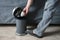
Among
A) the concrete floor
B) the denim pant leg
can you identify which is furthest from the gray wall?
the denim pant leg

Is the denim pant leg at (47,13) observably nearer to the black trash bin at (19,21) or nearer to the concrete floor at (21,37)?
the concrete floor at (21,37)

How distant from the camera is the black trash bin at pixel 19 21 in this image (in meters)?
A: 2.11

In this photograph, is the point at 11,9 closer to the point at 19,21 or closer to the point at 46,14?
the point at 19,21

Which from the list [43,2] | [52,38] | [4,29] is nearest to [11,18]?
[4,29]

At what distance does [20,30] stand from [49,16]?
0.46 metres

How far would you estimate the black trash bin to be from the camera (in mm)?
2109

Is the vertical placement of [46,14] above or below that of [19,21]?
above

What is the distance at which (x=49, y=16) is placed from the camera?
1.98m

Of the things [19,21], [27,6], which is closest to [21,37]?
[19,21]

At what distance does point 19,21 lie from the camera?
83.0 inches

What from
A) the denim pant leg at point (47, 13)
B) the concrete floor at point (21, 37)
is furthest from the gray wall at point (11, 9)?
the denim pant leg at point (47, 13)

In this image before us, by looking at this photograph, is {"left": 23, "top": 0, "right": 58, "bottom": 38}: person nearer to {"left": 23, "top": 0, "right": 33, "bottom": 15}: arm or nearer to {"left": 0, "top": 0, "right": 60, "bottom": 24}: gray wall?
{"left": 23, "top": 0, "right": 33, "bottom": 15}: arm

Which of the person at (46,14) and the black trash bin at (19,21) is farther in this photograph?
the black trash bin at (19,21)

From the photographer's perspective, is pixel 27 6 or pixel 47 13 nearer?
pixel 47 13
